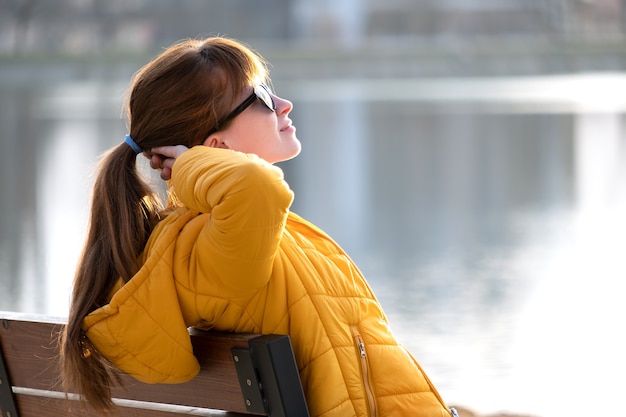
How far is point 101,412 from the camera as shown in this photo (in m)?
1.64

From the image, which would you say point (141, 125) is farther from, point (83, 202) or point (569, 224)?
point (83, 202)

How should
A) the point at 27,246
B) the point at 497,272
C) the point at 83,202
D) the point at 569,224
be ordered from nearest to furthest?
the point at 497,272 → the point at 27,246 → the point at 569,224 → the point at 83,202

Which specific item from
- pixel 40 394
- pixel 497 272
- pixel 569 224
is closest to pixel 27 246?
pixel 497 272

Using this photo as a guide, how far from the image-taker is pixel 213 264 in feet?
4.75

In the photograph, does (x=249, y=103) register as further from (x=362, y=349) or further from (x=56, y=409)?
(x=56, y=409)

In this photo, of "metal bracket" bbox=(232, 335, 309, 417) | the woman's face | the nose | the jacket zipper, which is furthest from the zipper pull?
the nose

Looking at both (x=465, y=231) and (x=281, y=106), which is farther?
(x=465, y=231)

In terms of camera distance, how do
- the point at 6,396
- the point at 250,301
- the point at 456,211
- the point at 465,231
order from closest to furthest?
the point at 250,301, the point at 6,396, the point at 465,231, the point at 456,211

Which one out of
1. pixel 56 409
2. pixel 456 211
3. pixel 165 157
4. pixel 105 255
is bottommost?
pixel 456 211

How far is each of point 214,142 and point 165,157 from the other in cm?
7

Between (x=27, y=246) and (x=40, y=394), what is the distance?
18.3 feet

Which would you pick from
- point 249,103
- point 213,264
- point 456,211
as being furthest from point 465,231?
point 213,264

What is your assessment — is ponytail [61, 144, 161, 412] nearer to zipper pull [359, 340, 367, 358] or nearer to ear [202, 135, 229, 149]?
ear [202, 135, 229, 149]

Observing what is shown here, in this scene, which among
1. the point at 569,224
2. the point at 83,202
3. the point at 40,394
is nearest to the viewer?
the point at 40,394
